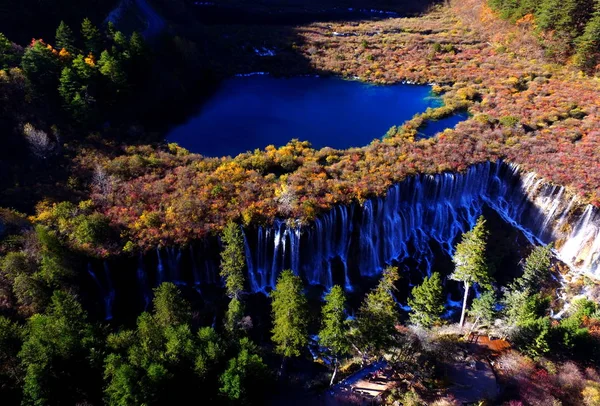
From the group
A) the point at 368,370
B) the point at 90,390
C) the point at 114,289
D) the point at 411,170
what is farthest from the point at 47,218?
the point at 411,170

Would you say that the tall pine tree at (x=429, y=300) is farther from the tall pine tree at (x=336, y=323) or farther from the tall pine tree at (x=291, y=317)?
the tall pine tree at (x=291, y=317)

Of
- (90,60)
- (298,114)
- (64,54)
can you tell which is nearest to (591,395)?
(298,114)

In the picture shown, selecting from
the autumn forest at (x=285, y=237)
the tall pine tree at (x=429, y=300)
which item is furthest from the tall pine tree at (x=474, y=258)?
the tall pine tree at (x=429, y=300)

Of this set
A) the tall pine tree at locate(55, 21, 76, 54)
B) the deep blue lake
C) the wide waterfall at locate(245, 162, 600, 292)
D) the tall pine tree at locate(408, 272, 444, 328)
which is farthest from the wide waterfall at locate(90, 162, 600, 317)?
the tall pine tree at locate(55, 21, 76, 54)

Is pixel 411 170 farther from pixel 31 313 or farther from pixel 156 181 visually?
pixel 31 313

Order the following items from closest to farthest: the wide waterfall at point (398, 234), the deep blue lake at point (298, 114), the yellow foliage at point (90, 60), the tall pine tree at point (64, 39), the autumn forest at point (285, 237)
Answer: the autumn forest at point (285, 237) → the wide waterfall at point (398, 234) → the yellow foliage at point (90, 60) → the tall pine tree at point (64, 39) → the deep blue lake at point (298, 114)

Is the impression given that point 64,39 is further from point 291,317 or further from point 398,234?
point 398,234
